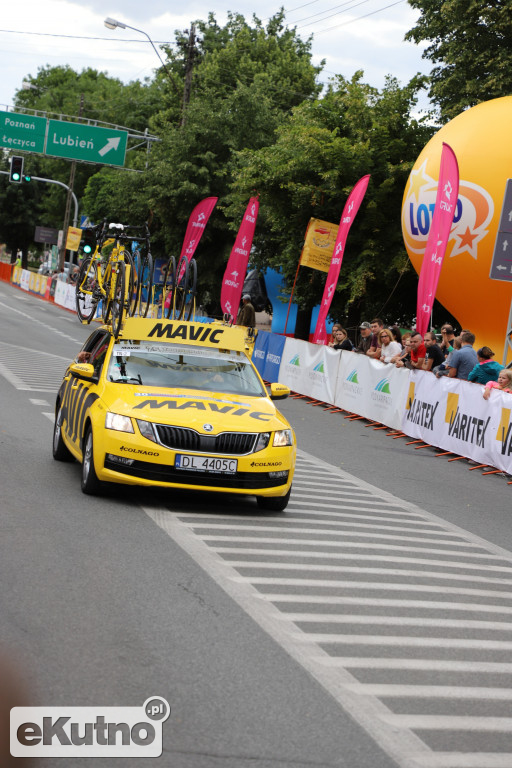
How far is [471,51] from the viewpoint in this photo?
114ft

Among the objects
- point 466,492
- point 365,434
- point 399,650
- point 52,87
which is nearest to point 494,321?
point 365,434

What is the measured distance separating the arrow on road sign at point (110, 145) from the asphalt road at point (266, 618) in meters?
42.6

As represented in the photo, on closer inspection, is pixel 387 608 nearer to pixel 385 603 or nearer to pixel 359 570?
pixel 385 603

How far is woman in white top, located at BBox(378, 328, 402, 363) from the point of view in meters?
20.8

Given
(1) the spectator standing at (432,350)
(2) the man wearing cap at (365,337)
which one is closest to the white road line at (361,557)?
(1) the spectator standing at (432,350)

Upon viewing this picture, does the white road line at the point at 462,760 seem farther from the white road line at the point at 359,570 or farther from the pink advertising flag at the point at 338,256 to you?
the pink advertising flag at the point at 338,256

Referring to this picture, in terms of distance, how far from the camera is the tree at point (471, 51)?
33.1 metres

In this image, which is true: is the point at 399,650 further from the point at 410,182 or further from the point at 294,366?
the point at 410,182

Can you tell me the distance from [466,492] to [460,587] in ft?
19.2

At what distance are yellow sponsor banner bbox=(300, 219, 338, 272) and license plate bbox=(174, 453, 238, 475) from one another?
20244 mm

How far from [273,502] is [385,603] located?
2918mm

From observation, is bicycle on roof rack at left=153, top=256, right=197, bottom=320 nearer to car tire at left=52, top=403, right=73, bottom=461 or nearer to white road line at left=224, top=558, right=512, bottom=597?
car tire at left=52, top=403, right=73, bottom=461

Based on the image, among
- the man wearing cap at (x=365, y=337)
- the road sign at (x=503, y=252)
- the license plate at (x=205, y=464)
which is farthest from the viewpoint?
the man wearing cap at (x=365, y=337)

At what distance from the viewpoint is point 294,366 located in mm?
25609
